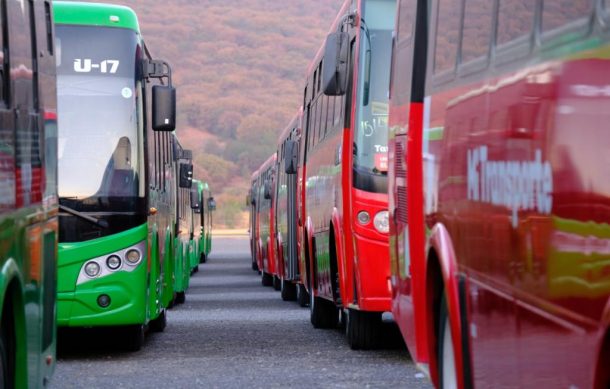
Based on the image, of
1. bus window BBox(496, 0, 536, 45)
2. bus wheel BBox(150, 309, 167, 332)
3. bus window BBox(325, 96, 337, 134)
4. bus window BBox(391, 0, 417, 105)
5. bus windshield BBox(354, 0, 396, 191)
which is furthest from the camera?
bus wheel BBox(150, 309, 167, 332)

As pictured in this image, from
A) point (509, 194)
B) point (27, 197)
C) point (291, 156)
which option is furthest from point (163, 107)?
point (291, 156)

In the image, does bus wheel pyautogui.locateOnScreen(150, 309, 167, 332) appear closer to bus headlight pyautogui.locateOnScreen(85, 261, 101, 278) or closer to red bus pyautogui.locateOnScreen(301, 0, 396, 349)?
red bus pyautogui.locateOnScreen(301, 0, 396, 349)

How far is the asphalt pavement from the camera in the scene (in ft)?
38.7

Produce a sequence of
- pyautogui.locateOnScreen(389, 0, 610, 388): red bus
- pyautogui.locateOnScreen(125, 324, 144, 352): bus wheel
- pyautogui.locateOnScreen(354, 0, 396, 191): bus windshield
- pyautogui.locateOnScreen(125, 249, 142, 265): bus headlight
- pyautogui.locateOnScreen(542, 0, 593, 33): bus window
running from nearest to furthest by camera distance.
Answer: pyautogui.locateOnScreen(389, 0, 610, 388): red bus → pyautogui.locateOnScreen(542, 0, 593, 33): bus window → pyautogui.locateOnScreen(354, 0, 396, 191): bus windshield → pyautogui.locateOnScreen(125, 249, 142, 265): bus headlight → pyautogui.locateOnScreen(125, 324, 144, 352): bus wheel

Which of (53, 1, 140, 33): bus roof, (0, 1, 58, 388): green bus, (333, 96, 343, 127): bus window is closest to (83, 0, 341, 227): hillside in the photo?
(333, 96, 343, 127): bus window

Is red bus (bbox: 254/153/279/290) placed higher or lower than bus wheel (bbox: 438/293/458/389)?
lower

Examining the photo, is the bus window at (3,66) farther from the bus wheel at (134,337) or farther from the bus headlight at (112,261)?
the bus wheel at (134,337)

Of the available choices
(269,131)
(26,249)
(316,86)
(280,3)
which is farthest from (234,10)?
(26,249)

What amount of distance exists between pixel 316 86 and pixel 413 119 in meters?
9.75

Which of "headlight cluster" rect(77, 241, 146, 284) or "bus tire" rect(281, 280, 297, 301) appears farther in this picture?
"bus tire" rect(281, 280, 297, 301)

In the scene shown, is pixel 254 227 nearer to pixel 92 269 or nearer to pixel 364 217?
pixel 92 269

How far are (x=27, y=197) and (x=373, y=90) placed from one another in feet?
21.5

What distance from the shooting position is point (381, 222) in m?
13.3

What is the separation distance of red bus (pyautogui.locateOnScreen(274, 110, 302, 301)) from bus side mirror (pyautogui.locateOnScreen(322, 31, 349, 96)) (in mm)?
8760
